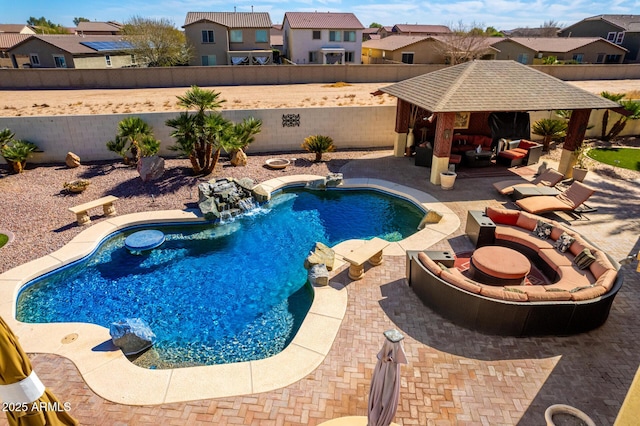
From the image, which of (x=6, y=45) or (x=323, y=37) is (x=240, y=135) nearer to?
(x=323, y=37)

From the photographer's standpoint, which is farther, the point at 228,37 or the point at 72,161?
the point at 228,37

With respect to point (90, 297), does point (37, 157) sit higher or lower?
higher

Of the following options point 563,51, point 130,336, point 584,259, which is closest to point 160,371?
point 130,336

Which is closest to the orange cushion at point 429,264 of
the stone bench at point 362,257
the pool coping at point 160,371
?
the stone bench at point 362,257

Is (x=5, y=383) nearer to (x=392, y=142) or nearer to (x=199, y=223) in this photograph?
(x=199, y=223)

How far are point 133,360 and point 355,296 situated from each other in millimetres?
5705

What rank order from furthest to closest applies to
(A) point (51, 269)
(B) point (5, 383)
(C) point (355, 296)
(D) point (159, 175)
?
(D) point (159, 175), (A) point (51, 269), (C) point (355, 296), (B) point (5, 383)

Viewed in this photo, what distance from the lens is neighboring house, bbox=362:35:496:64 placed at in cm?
4969

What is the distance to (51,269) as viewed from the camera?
39.5 ft

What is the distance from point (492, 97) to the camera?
17.0m

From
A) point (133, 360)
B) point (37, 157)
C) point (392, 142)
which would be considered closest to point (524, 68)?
point (392, 142)

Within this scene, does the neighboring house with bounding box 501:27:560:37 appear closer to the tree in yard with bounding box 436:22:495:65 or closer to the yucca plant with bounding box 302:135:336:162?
the tree in yard with bounding box 436:22:495:65

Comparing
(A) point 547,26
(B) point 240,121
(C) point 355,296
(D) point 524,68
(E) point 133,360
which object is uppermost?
(A) point 547,26

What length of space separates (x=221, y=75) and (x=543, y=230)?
35.6 metres
